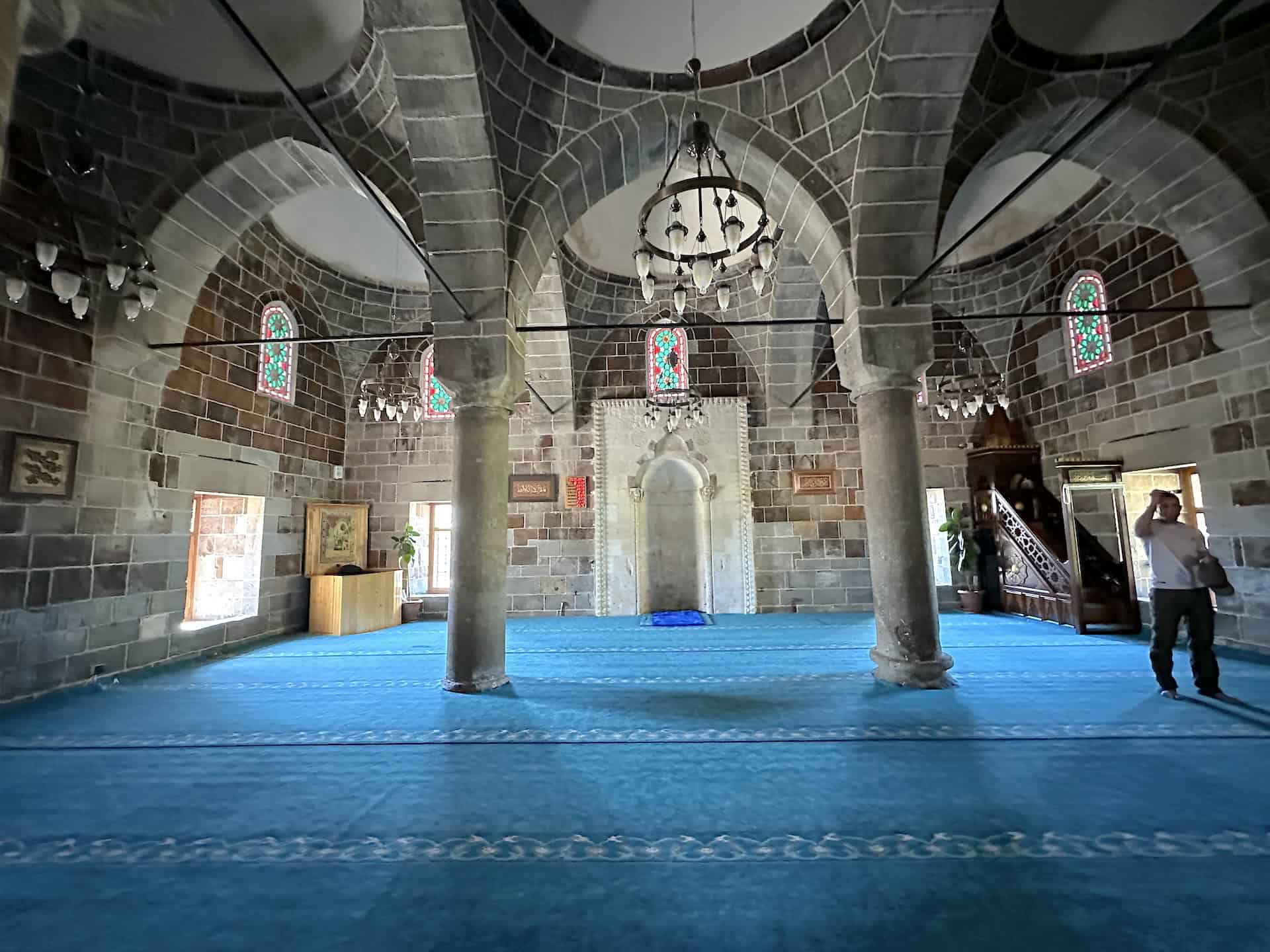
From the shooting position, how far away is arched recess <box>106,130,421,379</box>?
5.39 metres

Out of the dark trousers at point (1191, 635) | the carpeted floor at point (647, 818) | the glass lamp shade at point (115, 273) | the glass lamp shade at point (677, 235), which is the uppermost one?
the glass lamp shade at point (115, 273)

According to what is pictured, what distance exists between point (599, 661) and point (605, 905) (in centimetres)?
381

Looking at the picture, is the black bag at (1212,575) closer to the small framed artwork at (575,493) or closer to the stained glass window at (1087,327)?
the stained glass window at (1087,327)

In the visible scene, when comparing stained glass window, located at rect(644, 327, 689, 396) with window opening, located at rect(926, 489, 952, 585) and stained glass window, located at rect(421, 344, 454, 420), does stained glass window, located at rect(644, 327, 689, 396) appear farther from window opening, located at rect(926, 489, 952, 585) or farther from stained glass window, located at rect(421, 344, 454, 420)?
window opening, located at rect(926, 489, 952, 585)

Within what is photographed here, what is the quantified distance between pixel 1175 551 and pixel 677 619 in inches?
221

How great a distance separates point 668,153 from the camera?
539cm

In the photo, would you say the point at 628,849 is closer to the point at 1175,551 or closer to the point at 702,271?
the point at 702,271

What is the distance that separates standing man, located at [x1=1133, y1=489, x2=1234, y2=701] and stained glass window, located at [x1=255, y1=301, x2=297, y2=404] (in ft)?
31.6

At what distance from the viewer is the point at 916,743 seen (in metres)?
3.25

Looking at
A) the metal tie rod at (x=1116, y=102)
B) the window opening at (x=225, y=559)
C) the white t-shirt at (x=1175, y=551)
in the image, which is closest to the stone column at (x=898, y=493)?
the metal tie rod at (x=1116, y=102)

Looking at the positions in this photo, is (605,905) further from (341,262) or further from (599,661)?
(341,262)

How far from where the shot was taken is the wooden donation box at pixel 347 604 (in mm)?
7895

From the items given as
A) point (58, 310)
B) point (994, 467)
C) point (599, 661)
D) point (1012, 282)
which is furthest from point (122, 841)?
point (1012, 282)

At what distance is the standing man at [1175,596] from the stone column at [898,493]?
1.47 meters
